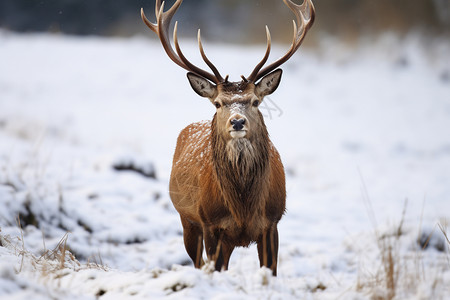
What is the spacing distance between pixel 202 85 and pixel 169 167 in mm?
6384

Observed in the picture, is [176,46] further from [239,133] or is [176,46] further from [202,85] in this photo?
[239,133]

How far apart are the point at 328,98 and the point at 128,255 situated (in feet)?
40.6

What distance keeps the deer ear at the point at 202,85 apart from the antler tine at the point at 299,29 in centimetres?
40

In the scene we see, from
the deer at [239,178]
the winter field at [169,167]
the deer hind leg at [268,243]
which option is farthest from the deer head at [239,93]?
the deer hind leg at [268,243]

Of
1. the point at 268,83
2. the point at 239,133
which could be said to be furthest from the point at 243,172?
the point at 268,83

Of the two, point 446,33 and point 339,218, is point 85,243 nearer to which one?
point 339,218

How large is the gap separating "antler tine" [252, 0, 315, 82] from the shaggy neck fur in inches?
24.3

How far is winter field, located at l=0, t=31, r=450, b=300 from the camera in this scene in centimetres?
321

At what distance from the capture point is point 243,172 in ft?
14.5

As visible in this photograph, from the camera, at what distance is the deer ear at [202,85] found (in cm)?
472

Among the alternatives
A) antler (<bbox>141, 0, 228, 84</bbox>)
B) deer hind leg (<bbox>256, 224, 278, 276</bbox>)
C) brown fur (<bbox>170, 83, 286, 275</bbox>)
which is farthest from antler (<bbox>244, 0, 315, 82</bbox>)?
deer hind leg (<bbox>256, 224, 278, 276</bbox>)

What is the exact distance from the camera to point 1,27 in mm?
23953

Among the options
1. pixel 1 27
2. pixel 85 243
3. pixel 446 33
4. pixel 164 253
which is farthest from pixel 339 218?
pixel 1 27

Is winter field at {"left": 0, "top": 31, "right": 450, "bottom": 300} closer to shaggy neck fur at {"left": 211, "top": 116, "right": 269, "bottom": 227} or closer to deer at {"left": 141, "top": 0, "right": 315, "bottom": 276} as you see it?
deer at {"left": 141, "top": 0, "right": 315, "bottom": 276}
